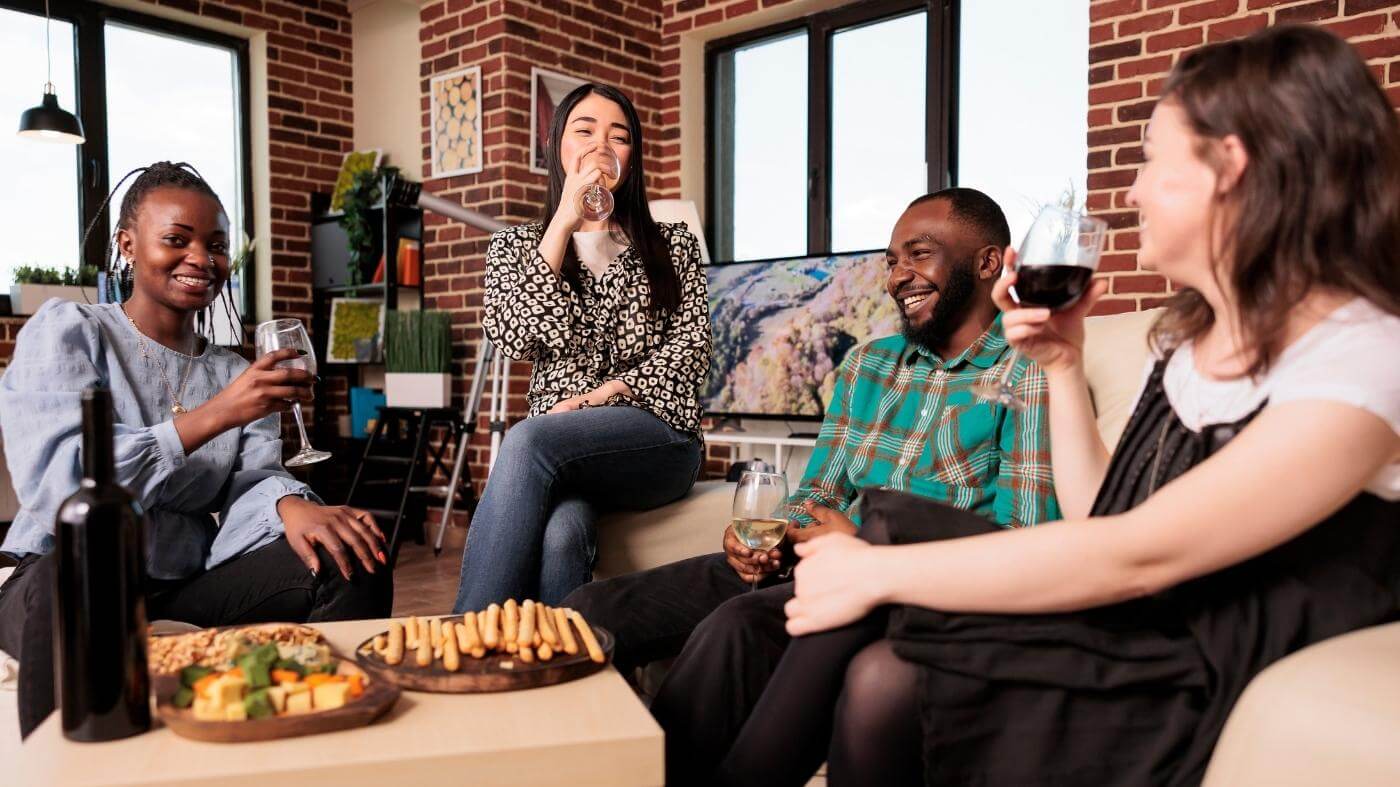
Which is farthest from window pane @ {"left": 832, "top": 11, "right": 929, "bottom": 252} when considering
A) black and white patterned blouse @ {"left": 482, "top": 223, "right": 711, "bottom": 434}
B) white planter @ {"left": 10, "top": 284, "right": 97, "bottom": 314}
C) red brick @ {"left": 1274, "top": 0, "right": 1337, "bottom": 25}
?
white planter @ {"left": 10, "top": 284, "right": 97, "bottom": 314}

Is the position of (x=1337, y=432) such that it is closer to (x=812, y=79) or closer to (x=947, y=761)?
(x=947, y=761)

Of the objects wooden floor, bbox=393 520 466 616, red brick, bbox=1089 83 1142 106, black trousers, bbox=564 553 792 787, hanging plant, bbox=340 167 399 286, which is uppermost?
red brick, bbox=1089 83 1142 106

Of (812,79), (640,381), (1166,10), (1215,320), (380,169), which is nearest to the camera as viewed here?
(1215,320)

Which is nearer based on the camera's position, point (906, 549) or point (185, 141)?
point (906, 549)

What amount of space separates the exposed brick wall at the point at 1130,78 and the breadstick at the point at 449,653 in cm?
266

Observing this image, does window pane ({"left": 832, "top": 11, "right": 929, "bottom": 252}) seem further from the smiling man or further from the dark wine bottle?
the dark wine bottle

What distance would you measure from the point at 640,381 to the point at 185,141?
4.09m

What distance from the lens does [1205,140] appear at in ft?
3.12

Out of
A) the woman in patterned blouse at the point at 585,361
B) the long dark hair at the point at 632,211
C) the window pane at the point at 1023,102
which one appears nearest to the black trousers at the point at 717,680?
the woman in patterned blouse at the point at 585,361

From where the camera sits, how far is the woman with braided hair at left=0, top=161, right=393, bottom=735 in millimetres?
1498

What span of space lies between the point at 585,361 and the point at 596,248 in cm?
26

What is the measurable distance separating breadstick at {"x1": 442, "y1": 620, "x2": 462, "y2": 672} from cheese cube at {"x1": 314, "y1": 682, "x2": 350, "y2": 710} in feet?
0.43

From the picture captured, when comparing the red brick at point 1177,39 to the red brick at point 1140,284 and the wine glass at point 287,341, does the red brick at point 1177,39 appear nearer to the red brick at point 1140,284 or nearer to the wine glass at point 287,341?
the red brick at point 1140,284

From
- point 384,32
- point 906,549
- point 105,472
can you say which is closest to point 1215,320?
point 906,549
